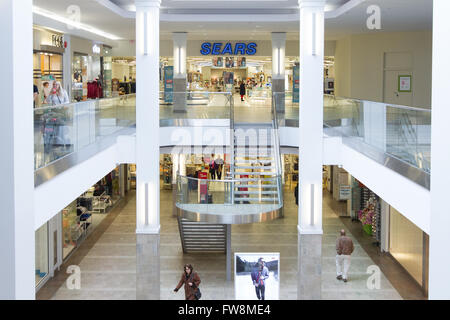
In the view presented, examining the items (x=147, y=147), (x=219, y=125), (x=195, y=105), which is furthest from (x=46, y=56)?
(x=147, y=147)

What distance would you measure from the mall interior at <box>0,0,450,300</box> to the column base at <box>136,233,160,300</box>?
0.03 meters

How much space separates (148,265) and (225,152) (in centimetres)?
518

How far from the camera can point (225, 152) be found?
1698cm

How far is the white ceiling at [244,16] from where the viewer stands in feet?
47.4

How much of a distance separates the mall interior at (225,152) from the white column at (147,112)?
33 mm

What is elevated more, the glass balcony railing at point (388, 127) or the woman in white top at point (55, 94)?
the woman in white top at point (55, 94)

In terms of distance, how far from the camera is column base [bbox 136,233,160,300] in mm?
12852

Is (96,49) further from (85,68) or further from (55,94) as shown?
(55,94)

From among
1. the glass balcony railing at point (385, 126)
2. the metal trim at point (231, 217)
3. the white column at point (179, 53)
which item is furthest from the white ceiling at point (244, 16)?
the metal trim at point (231, 217)

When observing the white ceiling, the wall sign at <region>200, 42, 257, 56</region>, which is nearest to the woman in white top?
the white ceiling

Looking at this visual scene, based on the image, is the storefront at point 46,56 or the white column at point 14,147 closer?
the white column at point 14,147

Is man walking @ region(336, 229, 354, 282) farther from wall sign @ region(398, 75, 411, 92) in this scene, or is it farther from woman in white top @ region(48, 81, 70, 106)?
wall sign @ region(398, 75, 411, 92)

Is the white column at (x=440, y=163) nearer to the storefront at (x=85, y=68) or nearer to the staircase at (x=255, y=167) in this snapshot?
the staircase at (x=255, y=167)

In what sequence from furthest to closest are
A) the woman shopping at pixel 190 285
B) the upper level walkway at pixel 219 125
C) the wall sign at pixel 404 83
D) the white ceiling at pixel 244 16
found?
1. the wall sign at pixel 404 83
2. the white ceiling at pixel 244 16
3. the woman shopping at pixel 190 285
4. the upper level walkway at pixel 219 125
